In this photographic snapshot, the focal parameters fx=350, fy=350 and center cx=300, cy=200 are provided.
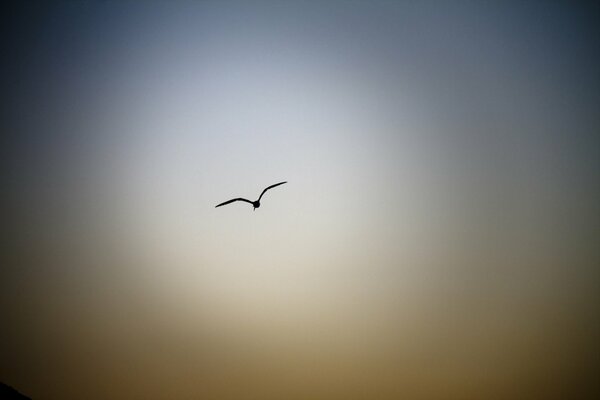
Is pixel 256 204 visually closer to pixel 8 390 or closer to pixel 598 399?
pixel 8 390

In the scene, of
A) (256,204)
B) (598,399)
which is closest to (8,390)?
(256,204)

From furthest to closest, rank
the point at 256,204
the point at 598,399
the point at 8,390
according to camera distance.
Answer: the point at 598,399 < the point at 8,390 < the point at 256,204

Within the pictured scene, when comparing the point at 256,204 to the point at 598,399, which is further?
the point at 598,399

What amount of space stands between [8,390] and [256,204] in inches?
759

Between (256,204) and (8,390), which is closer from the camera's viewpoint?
(256,204)

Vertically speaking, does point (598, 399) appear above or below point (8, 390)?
above

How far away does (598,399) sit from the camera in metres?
29.7

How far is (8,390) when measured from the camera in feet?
63.1

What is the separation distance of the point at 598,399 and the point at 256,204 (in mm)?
36250

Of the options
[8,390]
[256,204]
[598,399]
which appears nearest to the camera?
[256,204]

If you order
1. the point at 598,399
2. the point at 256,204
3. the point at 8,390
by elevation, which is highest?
the point at 256,204

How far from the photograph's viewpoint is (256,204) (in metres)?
11.8

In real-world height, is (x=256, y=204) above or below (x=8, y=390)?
above
